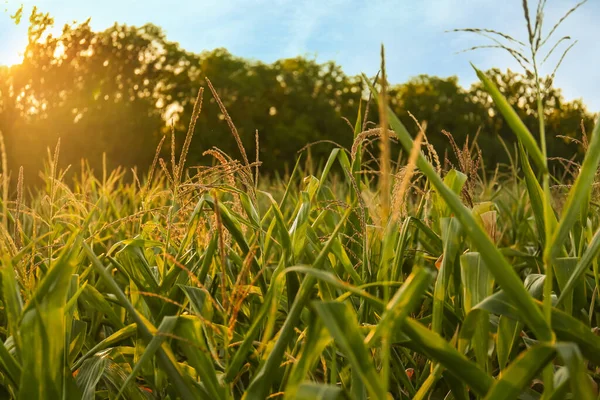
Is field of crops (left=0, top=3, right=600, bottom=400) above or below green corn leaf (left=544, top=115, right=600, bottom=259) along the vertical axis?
below

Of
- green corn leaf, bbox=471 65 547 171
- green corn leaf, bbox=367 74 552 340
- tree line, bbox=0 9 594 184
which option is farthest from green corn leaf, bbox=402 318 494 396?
tree line, bbox=0 9 594 184

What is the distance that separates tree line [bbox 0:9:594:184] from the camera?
21.5 m

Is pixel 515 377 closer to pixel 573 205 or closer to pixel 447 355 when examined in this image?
pixel 447 355

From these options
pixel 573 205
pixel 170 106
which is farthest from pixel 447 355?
pixel 170 106

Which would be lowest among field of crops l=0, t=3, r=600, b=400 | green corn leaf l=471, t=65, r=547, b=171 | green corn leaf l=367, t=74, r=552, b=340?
field of crops l=0, t=3, r=600, b=400

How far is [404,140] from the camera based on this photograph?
0.87m

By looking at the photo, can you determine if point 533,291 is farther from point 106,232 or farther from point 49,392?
point 106,232

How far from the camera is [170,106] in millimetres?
23875

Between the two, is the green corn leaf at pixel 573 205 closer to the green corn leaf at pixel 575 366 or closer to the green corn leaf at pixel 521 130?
the green corn leaf at pixel 521 130

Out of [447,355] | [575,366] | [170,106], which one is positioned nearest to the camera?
[575,366]

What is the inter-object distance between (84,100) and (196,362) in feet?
79.4

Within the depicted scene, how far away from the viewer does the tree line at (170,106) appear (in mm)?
21469

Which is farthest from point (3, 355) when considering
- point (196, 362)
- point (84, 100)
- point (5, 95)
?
point (84, 100)

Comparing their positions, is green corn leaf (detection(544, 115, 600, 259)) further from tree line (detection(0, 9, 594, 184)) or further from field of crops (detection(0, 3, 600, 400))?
tree line (detection(0, 9, 594, 184))
